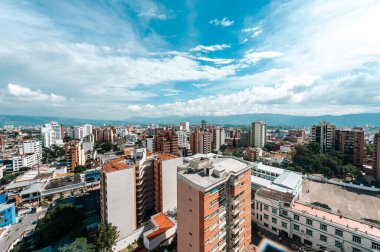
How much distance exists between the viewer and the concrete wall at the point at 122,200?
20188 mm

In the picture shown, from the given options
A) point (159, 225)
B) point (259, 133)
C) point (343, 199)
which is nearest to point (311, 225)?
point (159, 225)

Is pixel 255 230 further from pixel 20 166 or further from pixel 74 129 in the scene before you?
pixel 74 129

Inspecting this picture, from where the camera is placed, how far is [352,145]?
155 ft

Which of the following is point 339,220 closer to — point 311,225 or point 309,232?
point 311,225

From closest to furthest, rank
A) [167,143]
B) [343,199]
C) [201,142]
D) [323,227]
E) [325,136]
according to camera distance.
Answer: [323,227] → [343,199] → [325,136] → [167,143] → [201,142]

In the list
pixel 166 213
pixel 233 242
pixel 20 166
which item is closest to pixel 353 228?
pixel 233 242

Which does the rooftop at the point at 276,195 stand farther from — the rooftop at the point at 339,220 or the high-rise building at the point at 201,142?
the high-rise building at the point at 201,142

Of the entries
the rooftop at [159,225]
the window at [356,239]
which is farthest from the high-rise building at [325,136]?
the rooftop at [159,225]

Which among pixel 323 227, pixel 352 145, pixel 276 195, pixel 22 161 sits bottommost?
pixel 22 161

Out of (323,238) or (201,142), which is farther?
(201,142)

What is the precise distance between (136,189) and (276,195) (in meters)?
17.5

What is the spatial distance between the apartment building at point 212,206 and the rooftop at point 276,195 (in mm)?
5554

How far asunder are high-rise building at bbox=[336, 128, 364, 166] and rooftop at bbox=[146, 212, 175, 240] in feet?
167

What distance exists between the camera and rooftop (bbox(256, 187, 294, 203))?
21.0 metres
